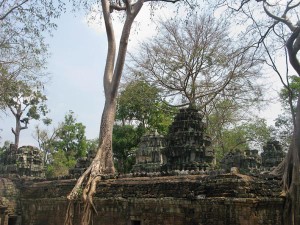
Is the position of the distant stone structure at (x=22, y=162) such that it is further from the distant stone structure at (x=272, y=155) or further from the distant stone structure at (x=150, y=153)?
the distant stone structure at (x=272, y=155)

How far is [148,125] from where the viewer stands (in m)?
27.2

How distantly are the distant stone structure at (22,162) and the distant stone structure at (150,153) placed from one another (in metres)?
4.92

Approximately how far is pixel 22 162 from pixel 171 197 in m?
12.2

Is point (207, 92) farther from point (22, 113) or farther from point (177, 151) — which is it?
point (22, 113)

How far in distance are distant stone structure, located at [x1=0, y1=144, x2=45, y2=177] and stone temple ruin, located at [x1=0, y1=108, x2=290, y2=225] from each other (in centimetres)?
401

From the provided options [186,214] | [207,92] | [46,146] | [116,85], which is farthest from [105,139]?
[46,146]

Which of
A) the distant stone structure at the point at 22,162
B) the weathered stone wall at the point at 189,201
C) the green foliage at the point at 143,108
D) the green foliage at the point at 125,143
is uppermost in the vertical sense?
the green foliage at the point at 143,108

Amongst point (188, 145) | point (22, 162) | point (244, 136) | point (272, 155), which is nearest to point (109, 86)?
point (188, 145)

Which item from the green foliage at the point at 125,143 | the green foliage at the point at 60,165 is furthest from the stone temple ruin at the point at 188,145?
the green foliage at the point at 60,165

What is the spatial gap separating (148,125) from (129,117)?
4.44 feet

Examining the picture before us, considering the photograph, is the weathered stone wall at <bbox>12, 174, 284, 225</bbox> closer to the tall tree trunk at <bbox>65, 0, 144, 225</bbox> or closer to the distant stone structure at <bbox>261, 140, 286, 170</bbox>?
the tall tree trunk at <bbox>65, 0, 144, 225</bbox>

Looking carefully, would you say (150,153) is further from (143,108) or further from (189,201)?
(189,201)

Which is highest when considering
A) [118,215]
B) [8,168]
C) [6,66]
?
[6,66]

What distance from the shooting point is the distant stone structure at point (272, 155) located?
1830 centimetres
